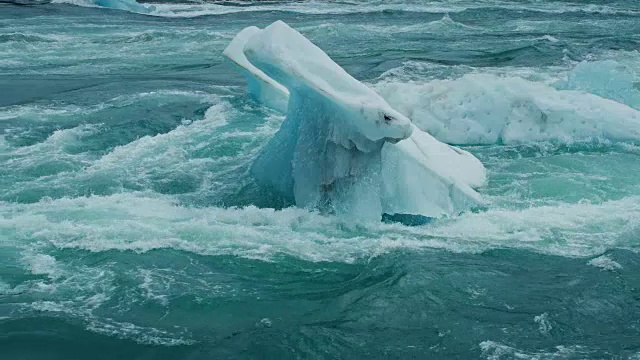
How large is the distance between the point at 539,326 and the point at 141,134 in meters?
7.87

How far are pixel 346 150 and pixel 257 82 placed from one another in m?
5.61

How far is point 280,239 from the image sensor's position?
8.59 m

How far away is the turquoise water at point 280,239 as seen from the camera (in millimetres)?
6812

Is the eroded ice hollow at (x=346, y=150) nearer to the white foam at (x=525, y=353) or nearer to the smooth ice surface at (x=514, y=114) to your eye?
the white foam at (x=525, y=353)

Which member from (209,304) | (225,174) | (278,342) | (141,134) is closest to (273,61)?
(225,174)

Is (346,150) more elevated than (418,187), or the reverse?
(346,150)

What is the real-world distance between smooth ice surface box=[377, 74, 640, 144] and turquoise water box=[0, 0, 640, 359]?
0.03 meters

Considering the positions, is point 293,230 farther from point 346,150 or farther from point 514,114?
point 514,114

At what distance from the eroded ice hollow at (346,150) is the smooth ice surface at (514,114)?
3.22 m

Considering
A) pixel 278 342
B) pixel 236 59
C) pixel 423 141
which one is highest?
pixel 236 59

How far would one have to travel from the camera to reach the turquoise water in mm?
6812

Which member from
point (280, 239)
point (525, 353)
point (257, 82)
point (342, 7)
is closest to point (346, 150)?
point (280, 239)

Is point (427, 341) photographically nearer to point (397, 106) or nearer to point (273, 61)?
point (273, 61)

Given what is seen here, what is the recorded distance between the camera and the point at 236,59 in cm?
1167
